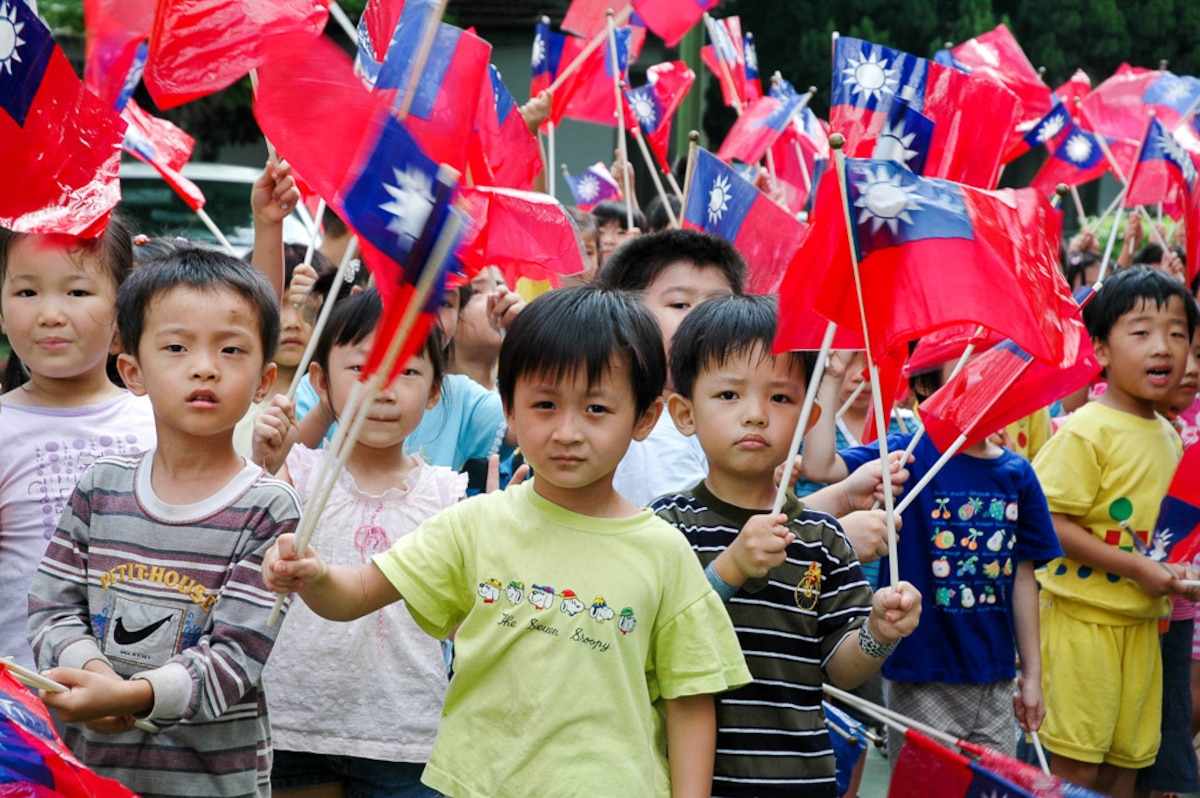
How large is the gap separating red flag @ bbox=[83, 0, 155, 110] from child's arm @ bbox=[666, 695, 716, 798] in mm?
2506

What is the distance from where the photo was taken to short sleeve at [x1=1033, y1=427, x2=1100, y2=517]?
4473 millimetres

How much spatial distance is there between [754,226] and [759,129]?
221 centimetres

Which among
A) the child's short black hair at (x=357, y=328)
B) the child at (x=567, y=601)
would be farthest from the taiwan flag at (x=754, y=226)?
the child at (x=567, y=601)

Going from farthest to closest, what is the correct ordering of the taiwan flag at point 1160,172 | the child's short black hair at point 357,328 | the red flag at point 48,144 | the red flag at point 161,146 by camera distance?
the taiwan flag at point 1160,172
the red flag at point 161,146
the child's short black hair at point 357,328
the red flag at point 48,144

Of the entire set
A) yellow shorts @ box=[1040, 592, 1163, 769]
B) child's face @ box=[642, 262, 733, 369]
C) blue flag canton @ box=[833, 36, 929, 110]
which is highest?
blue flag canton @ box=[833, 36, 929, 110]

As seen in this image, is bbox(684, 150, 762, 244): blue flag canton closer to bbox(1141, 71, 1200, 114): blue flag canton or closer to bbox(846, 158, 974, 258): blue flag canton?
bbox(846, 158, 974, 258): blue flag canton

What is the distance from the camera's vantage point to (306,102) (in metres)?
2.45

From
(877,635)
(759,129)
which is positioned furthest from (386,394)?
(759,129)

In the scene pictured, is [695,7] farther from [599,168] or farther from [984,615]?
[984,615]

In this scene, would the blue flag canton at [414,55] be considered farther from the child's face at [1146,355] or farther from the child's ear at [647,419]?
the child's face at [1146,355]

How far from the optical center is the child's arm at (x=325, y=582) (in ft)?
7.39

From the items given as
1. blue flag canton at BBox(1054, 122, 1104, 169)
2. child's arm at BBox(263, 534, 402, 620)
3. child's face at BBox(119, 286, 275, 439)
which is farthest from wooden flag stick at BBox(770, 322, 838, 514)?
blue flag canton at BBox(1054, 122, 1104, 169)

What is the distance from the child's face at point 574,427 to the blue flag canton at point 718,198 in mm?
2396

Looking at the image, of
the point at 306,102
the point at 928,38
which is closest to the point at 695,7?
the point at 306,102
